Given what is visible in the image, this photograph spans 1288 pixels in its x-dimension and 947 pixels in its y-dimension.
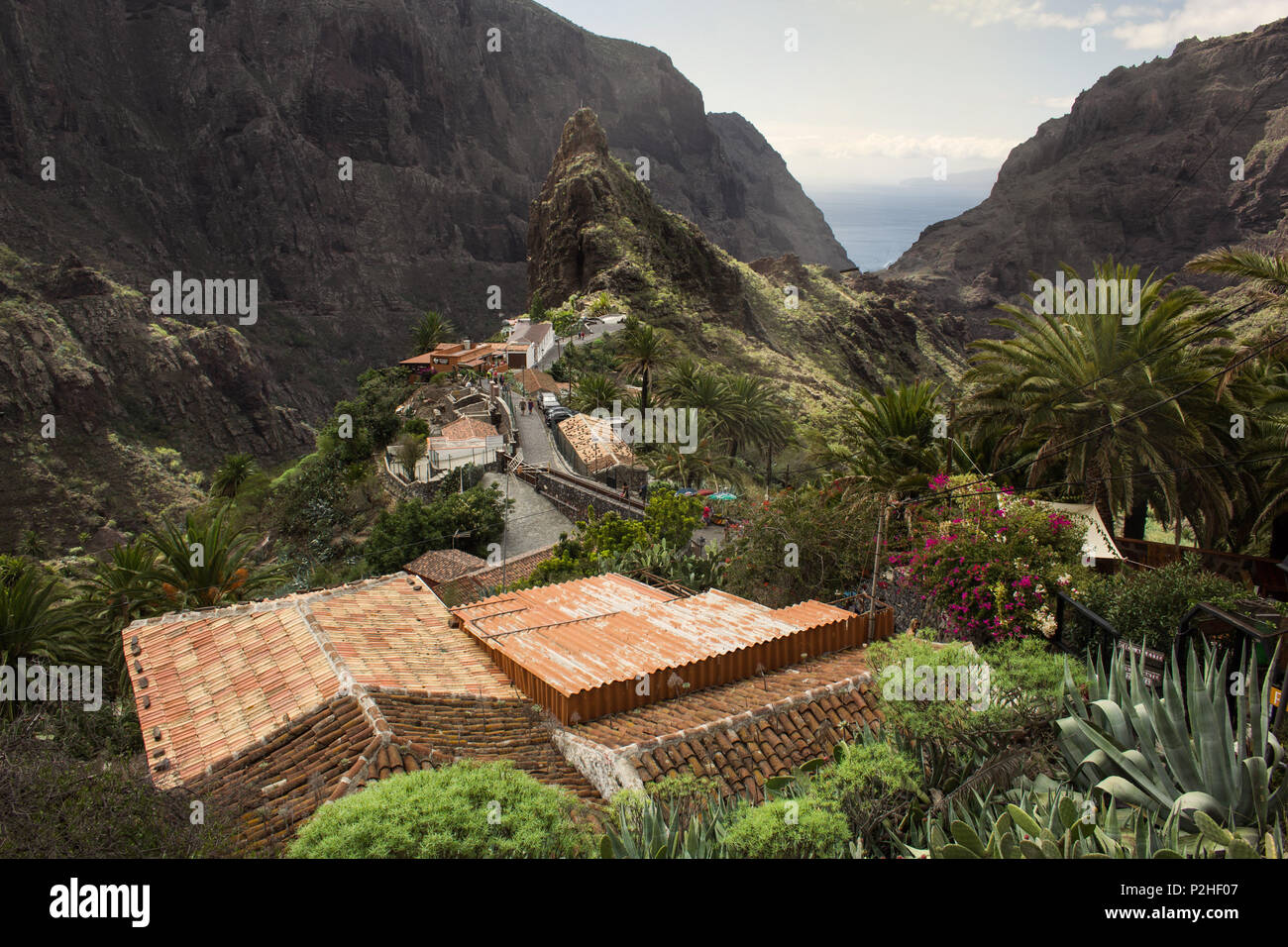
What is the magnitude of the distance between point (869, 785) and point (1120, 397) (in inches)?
449

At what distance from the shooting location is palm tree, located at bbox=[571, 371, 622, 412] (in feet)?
131

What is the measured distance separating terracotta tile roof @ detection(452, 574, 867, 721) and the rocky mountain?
42.0m

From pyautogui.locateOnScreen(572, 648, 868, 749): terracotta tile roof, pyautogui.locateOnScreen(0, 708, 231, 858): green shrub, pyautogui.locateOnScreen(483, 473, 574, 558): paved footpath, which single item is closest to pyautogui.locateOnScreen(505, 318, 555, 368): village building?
pyautogui.locateOnScreen(483, 473, 574, 558): paved footpath

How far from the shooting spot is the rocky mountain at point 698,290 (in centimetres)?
6244

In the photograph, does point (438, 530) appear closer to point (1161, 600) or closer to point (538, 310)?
point (1161, 600)

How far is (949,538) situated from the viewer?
1133 centimetres

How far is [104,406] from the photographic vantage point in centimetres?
7025

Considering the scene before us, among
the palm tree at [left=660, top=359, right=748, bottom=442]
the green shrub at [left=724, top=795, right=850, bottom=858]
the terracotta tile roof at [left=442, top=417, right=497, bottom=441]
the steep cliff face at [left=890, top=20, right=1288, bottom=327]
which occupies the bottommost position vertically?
the green shrub at [left=724, top=795, right=850, bottom=858]

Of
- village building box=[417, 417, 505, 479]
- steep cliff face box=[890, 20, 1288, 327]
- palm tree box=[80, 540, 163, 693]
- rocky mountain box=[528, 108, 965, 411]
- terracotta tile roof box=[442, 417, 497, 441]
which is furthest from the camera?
steep cliff face box=[890, 20, 1288, 327]

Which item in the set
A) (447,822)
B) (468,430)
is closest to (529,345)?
(468,430)

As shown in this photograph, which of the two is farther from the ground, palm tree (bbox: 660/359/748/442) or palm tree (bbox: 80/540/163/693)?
palm tree (bbox: 660/359/748/442)

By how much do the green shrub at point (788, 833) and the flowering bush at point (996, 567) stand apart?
590 cm

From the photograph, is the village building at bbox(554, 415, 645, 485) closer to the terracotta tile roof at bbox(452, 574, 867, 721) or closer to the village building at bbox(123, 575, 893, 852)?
the terracotta tile roof at bbox(452, 574, 867, 721)
